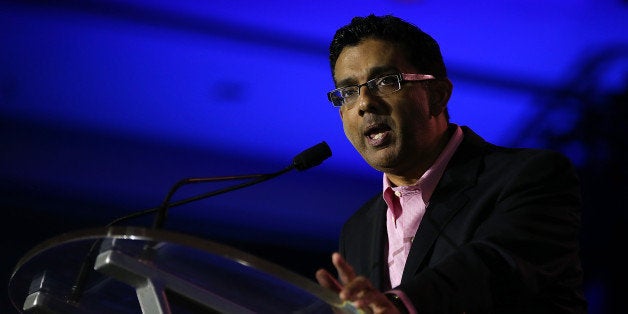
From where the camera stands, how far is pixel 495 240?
54.0 inches

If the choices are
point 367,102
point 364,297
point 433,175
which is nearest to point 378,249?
point 433,175

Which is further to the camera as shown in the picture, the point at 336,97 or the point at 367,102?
the point at 336,97

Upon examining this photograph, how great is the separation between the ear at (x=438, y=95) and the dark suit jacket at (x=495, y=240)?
0.51ft

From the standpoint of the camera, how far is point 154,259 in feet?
3.18

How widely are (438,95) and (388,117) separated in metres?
0.24

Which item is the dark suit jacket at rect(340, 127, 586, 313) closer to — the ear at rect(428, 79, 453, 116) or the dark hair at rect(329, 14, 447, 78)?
the ear at rect(428, 79, 453, 116)

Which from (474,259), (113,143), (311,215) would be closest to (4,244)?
(113,143)

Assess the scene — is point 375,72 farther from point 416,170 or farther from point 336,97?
point 416,170

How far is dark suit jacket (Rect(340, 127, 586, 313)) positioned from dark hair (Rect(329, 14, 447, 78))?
262 millimetres

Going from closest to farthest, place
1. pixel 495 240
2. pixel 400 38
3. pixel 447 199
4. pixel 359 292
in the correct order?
1. pixel 359 292
2. pixel 495 240
3. pixel 447 199
4. pixel 400 38

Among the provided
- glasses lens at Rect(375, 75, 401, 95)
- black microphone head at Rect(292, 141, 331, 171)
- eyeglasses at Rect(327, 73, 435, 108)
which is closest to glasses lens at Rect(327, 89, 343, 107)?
eyeglasses at Rect(327, 73, 435, 108)

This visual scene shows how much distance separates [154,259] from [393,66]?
106 cm

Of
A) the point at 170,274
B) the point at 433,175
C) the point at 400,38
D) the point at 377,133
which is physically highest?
the point at 400,38

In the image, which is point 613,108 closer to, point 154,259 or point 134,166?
point 134,166
